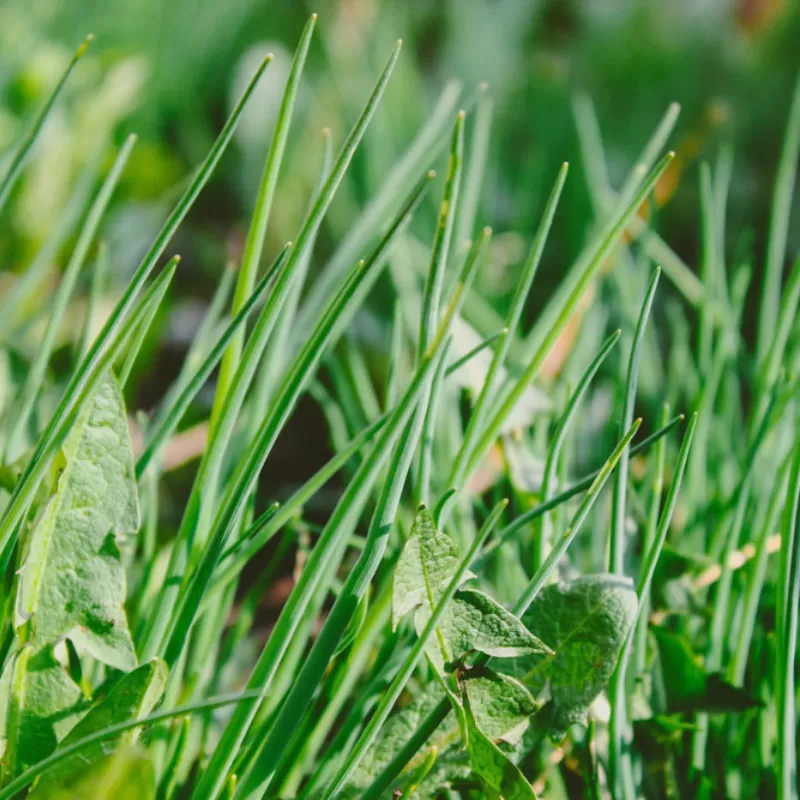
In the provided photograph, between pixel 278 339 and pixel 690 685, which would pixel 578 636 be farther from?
pixel 278 339

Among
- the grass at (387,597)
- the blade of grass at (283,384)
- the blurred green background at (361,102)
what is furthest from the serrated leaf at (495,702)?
the blurred green background at (361,102)

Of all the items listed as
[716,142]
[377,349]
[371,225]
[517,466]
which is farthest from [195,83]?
[517,466]

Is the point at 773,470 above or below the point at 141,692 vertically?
above

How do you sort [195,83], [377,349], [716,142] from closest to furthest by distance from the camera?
[377,349] < [716,142] < [195,83]

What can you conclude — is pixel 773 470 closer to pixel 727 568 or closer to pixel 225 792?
pixel 727 568

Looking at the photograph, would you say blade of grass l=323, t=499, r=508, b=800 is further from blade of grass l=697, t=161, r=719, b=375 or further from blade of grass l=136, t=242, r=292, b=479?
blade of grass l=697, t=161, r=719, b=375

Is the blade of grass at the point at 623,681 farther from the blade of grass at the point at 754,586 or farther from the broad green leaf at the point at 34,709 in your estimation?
the broad green leaf at the point at 34,709

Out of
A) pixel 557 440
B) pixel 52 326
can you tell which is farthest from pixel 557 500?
pixel 52 326
